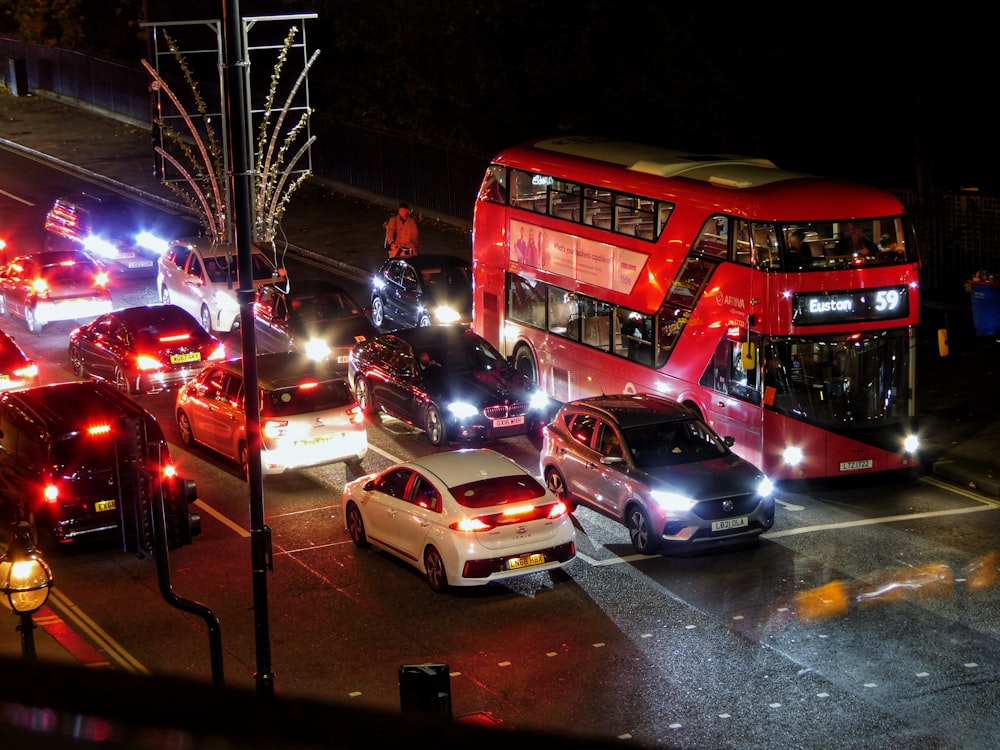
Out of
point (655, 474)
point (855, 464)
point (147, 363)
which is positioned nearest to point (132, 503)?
point (655, 474)

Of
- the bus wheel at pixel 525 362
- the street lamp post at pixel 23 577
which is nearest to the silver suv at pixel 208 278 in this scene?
the bus wheel at pixel 525 362

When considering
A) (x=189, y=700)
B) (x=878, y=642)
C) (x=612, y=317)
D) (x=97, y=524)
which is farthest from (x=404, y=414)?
(x=189, y=700)

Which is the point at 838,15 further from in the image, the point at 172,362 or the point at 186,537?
the point at 186,537

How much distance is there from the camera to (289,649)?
1371 cm

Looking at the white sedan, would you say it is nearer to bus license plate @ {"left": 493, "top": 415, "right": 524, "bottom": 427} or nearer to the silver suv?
bus license plate @ {"left": 493, "top": 415, "right": 524, "bottom": 427}

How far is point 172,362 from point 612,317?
7945 millimetres

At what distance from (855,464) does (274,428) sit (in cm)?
805

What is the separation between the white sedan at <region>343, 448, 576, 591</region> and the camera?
14867mm

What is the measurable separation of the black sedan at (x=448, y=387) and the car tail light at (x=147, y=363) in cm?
366

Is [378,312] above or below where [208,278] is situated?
below

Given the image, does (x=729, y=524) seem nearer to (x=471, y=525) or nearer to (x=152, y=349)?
(x=471, y=525)

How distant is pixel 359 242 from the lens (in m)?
38.2

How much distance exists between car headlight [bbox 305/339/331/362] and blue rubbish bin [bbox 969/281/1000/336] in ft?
40.1

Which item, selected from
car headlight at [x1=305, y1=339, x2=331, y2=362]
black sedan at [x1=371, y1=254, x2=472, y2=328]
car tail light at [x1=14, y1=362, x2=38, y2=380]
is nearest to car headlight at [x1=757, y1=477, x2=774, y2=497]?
car headlight at [x1=305, y1=339, x2=331, y2=362]
